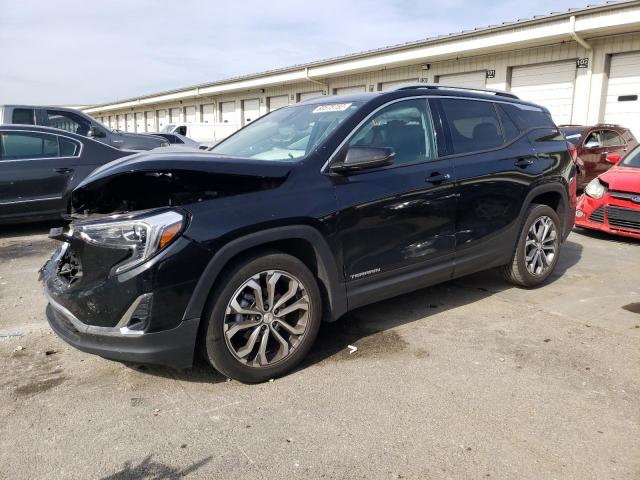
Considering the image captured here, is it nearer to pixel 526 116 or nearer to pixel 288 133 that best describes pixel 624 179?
pixel 526 116

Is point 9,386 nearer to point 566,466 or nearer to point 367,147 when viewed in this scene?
point 367,147

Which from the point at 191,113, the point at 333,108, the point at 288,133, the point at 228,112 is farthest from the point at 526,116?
the point at 191,113

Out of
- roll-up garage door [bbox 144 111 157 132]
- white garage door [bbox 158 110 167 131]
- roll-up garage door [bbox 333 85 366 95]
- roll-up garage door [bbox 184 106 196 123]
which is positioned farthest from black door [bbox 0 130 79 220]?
roll-up garage door [bbox 144 111 157 132]

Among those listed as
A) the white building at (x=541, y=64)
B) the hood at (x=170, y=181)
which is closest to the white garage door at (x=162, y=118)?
the white building at (x=541, y=64)

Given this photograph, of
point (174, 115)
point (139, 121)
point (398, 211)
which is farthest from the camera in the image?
point (139, 121)

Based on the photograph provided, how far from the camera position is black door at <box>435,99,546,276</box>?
13.6 ft

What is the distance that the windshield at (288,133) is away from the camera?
11.9 ft

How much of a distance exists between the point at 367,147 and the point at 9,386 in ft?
8.60

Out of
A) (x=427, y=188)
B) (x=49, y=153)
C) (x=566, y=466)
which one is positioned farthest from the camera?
(x=49, y=153)

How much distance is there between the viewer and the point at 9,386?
314 centimetres

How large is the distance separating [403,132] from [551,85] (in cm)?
1315

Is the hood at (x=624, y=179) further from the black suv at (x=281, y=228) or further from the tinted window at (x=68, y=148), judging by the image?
the tinted window at (x=68, y=148)

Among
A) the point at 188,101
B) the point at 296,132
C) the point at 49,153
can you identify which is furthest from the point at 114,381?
the point at 188,101

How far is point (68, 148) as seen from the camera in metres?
7.63
